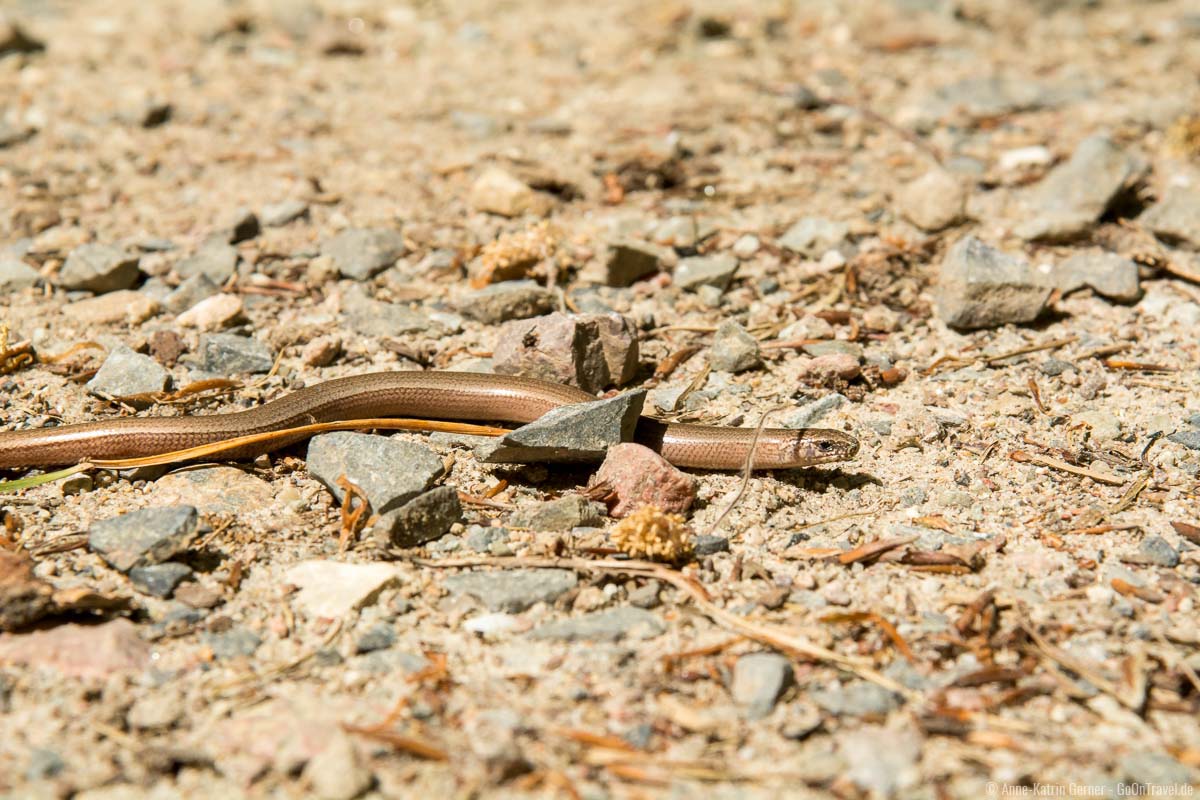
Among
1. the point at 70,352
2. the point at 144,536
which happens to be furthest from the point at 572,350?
the point at 70,352

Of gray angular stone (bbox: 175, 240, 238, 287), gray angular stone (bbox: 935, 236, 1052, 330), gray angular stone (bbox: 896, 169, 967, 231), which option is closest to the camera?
gray angular stone (bbox: 935, 236, 1052, 330)

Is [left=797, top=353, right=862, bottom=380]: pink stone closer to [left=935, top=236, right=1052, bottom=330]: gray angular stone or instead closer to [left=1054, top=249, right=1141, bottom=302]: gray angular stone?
[left=935, top=236, right=1052, bottom=330]: gray angular stone

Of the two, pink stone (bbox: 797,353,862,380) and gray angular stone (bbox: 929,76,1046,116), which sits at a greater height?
gray angular stone (bbox: 929,76,1046,116)

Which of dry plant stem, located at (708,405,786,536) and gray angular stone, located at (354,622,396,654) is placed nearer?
gray angular stone, located at (354,622,396,654)

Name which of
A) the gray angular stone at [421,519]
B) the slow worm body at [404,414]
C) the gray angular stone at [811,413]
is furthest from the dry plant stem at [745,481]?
the gray angular stone at [421,519]

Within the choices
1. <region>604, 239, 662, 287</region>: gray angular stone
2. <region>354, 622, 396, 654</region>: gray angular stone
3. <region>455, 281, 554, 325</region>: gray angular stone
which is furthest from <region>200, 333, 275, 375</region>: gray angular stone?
<region>354, 622, 396, 654</region>: gray angular stone

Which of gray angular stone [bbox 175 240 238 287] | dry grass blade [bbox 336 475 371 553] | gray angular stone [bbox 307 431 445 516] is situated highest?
gray angular stone [bbox 175 240 238 287]

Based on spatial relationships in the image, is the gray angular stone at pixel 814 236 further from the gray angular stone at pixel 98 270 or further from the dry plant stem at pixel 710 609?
the gray angular stone at pixel 98 270
